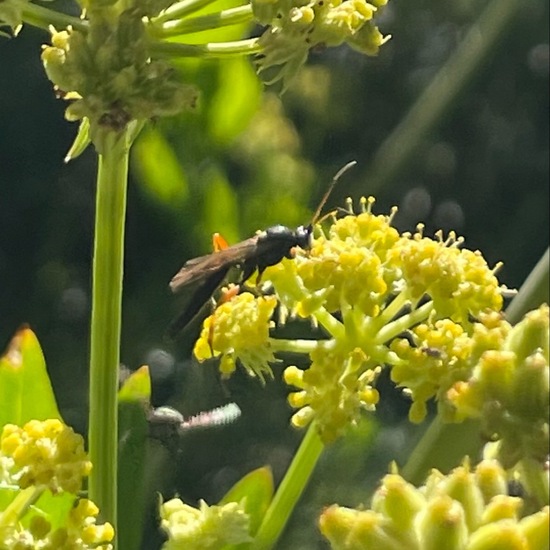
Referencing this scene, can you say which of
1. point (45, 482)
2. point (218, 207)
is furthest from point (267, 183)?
point (45, 482)

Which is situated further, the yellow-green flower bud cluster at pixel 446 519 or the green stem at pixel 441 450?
the green stem at pixel 441 450

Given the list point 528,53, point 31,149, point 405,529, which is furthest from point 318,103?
point 405,529

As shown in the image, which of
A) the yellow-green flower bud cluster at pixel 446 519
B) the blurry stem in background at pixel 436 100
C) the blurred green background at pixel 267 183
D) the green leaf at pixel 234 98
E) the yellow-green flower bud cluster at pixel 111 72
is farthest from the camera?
the blurry stem in background at pixel 436 100

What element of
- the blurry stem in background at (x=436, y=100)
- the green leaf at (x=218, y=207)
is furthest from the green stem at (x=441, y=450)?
the blurry stem in background at (x=436, y=100)

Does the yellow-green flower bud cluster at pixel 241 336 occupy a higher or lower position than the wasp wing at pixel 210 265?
lower

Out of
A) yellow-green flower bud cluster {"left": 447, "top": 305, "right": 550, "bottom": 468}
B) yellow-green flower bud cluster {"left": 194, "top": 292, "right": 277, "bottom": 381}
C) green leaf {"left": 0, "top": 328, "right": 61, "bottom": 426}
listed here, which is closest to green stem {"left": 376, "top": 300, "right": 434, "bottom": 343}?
yellow-green flower bud cluster {"left": 194, "top": 292, "right": 277, "bottom": 381}

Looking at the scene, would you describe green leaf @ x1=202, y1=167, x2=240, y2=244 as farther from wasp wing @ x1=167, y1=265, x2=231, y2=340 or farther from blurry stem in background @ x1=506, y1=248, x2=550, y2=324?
blurry stem in background @ x1=506, y1=248, x2=550, y2=324

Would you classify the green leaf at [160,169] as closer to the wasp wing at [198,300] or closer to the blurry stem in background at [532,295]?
the wasp wing at [198,300]
